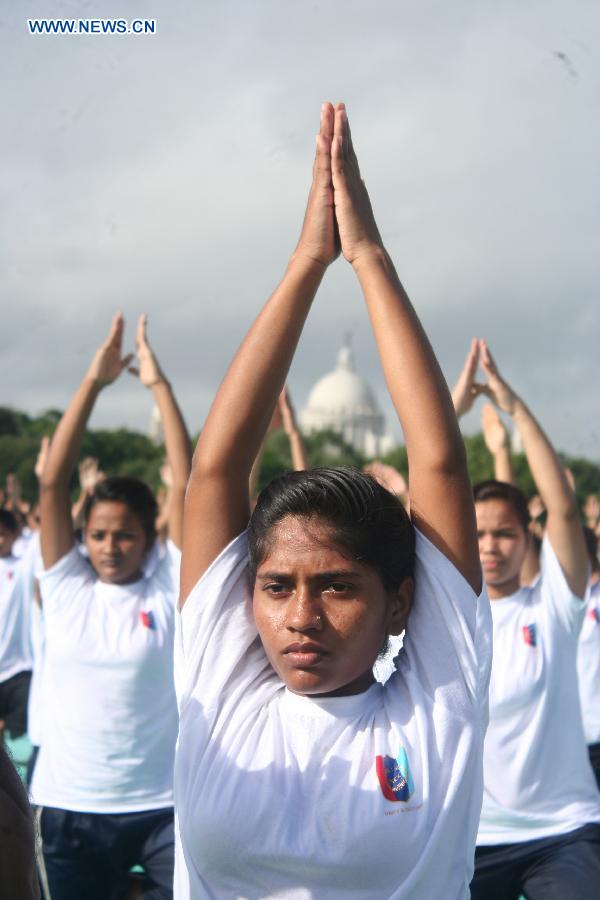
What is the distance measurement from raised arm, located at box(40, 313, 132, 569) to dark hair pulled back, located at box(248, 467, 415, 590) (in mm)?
1969

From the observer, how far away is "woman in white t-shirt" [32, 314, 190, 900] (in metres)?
3.97

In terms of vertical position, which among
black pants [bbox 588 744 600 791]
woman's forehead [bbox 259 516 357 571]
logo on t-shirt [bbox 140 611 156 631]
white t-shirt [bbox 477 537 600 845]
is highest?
woman's forehead [bbox 259 516 357 571]

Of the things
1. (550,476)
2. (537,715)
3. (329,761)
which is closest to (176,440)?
(550,476)

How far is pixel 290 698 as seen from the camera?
211 centimetres

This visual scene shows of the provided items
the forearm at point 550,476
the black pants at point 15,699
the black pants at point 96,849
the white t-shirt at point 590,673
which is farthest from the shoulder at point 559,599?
the black pants at point 15,699

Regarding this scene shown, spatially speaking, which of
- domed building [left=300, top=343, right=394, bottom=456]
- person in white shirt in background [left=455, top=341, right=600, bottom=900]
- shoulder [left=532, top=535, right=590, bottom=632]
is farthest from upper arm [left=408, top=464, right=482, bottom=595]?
domed building [left=300, top=343, right=394, bottom=456]

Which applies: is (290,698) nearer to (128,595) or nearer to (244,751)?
(244,751)

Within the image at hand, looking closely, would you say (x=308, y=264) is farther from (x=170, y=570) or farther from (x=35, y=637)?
(x=35, y=637)

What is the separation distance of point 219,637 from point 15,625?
611 centimetres

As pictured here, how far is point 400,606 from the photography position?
2.14 metres

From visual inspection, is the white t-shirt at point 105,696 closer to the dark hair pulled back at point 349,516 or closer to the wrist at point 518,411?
the wrist at point 518,411

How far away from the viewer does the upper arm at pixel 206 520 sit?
7.06 feet

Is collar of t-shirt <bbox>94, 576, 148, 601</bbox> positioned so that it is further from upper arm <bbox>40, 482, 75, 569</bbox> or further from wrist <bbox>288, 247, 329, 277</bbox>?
wrist <bbox>288, 247, 329, 277</bbox>

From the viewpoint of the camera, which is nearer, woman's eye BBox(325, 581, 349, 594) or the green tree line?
woman's eye BBox(325, 581, 349, 594)
